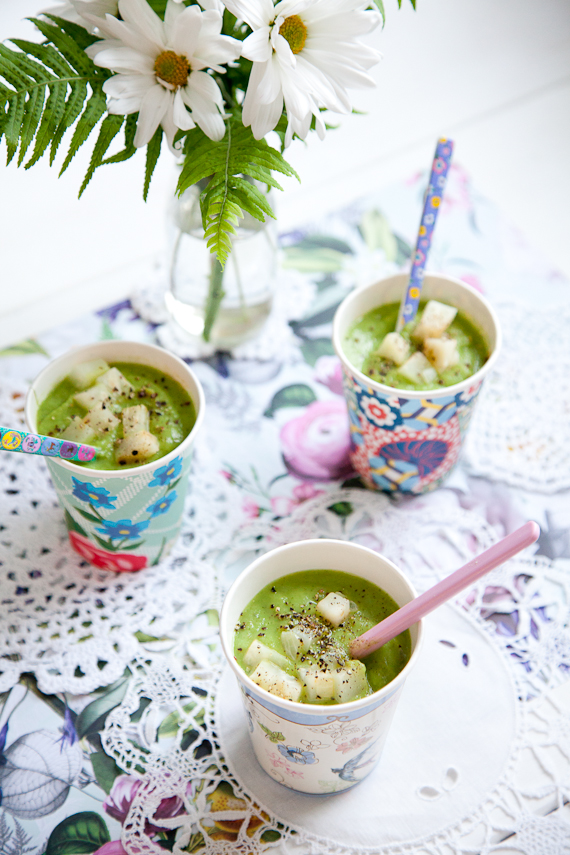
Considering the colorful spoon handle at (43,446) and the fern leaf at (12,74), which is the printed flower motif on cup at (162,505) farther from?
the fern leaf at (12,74)

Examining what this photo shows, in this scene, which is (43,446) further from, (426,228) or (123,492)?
(426,228)

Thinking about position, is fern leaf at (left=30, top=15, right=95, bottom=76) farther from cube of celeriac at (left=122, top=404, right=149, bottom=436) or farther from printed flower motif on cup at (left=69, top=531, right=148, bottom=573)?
printed flower motif on cup at (left=69, top=531, right=148, bottom=573)

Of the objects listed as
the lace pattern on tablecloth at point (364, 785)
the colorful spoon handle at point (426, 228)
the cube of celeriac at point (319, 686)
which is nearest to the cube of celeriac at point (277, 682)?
the cube of celeriac at point (319, 686)

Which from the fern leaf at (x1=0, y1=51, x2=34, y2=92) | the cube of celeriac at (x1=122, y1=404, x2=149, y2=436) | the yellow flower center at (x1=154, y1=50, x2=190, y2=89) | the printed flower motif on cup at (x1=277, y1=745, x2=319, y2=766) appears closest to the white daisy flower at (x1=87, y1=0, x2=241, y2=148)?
the yellow flower center at (x1=154, y1=50, x2=190, y2=89)

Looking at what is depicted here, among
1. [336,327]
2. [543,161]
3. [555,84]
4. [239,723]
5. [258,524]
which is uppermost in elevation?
[555,84]

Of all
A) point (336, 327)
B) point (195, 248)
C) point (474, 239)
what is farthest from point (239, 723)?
point (474, 239)

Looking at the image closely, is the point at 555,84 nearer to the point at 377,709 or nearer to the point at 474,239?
the point at 474,239
